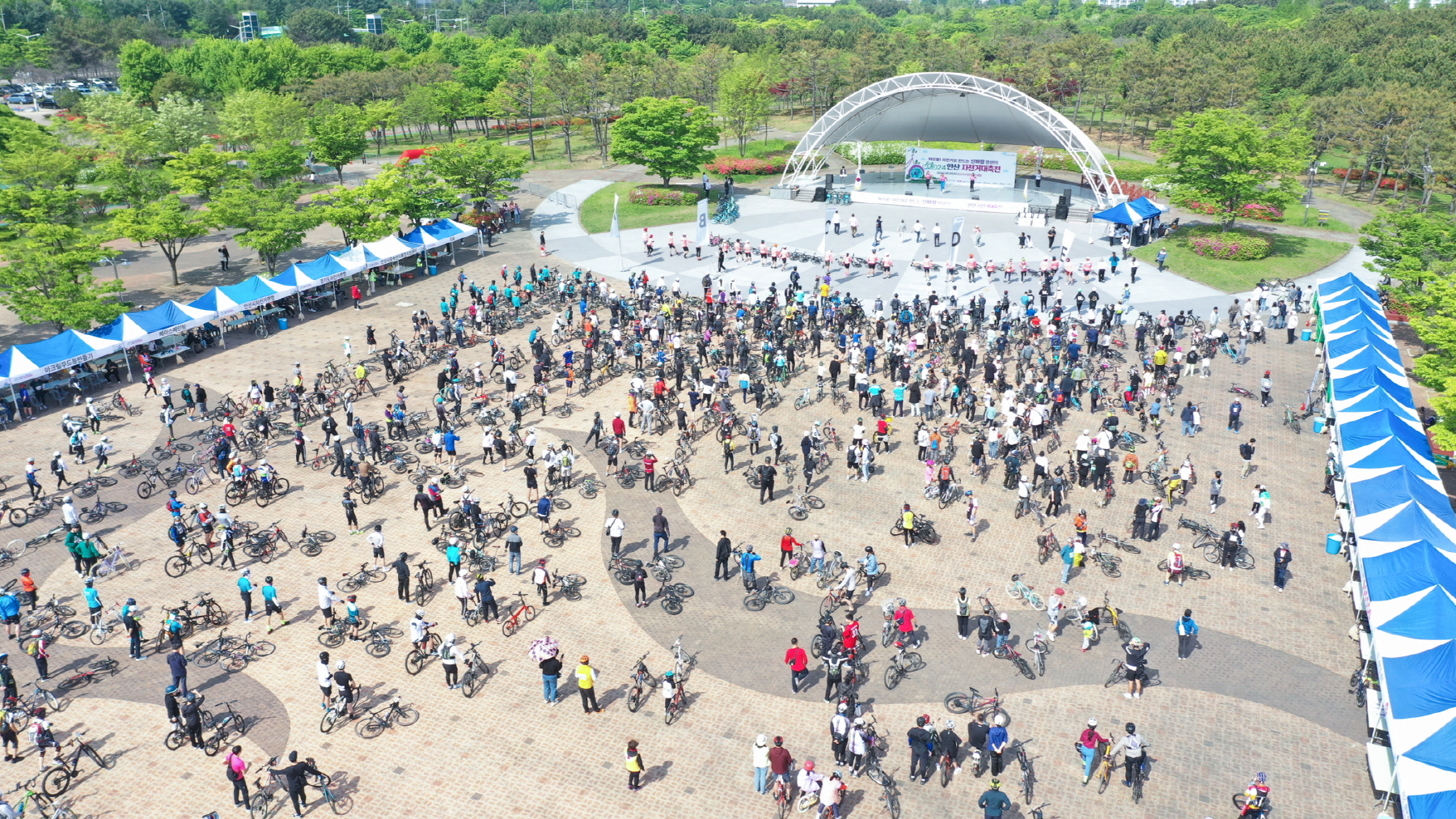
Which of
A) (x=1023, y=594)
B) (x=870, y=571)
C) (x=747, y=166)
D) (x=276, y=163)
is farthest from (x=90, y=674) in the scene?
(x=747, y=166)

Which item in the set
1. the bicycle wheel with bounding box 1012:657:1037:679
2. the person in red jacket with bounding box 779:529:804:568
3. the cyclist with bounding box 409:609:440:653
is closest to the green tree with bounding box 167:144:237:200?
the cyclist with bounding box 409:609:440:653

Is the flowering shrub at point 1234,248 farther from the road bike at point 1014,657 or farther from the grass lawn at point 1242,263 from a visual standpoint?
the road bike at point 1014,657

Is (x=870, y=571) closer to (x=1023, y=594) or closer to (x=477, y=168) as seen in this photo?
(x=1023, y=594)

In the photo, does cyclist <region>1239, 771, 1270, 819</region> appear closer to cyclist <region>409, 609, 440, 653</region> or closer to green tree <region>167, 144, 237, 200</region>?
cyclist <region>409, 609, 440, 653</region>

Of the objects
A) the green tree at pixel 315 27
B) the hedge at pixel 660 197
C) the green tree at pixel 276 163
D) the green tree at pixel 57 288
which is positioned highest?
the green tree at pixel 315 27

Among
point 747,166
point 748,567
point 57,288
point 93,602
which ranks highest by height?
point 747,166

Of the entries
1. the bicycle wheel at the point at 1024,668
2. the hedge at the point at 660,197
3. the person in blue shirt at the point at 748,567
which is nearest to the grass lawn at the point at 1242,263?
the hedge at the point at 660,197

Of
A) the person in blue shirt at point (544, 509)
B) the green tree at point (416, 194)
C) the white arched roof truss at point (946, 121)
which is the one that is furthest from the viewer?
the white arched roof truss at point (946, 121)

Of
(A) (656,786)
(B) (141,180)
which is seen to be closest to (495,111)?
(B) (141,180)
